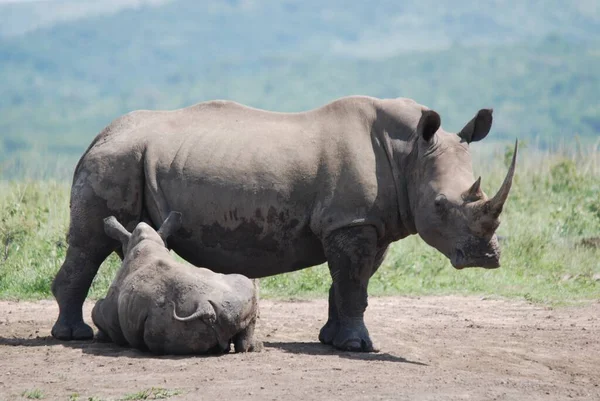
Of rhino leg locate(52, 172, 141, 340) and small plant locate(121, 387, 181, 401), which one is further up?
rhino leg locate(52, 172, 141, 340)

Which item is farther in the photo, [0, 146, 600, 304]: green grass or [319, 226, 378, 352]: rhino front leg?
[0, 146, 600, 304]: green grass

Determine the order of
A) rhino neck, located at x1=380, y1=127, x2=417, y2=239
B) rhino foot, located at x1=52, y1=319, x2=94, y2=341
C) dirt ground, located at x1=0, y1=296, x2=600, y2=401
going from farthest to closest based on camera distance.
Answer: rhino foot, located at x1=52, y1=319, x2=94, y2=341
rhino neck, located at x1=380, y1=127, x2=417, y2=239
dirt ground, located at x1=0, y1=296, x2=600, y2=401

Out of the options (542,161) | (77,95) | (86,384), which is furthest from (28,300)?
(77,95)

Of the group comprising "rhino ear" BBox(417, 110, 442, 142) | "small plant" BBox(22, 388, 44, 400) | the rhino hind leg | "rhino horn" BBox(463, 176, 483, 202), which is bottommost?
"small plant" BBox(22, 388, 44, 400)

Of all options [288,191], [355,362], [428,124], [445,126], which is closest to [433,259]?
[428,124]

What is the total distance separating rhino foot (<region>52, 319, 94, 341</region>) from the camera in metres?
9.52

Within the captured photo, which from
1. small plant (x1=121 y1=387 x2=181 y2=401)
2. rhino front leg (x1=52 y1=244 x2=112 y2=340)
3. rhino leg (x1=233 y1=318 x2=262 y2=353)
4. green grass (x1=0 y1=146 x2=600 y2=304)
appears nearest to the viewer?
small plant (x1=121 y1=387 x2=181 y2=401)

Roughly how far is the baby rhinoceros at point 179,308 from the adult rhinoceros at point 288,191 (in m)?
0.76

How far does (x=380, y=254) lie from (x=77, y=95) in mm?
183718

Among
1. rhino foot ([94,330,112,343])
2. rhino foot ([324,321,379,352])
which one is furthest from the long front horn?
rhino foot ([94,330,112,343])

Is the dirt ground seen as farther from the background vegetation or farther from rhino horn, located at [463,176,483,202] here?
the background vegetation

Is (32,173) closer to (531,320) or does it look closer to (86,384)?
(531,320)

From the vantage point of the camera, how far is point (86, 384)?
7.56m

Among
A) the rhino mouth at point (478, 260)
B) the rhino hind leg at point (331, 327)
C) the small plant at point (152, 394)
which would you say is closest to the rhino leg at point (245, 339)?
the rhino hind leg at point (331, 327)
